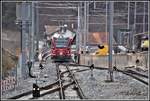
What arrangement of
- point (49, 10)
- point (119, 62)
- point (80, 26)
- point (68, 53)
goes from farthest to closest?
1. point (49, 10)
2. point (80, 26)
3. point (68, 53)
4. point (119, 62)

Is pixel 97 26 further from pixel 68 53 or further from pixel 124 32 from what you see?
pixel 68 53

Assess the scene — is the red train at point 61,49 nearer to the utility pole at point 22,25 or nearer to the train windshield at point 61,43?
the train windshield at point 61,43

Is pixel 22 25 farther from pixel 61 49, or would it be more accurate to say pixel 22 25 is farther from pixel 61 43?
pixel 61 43

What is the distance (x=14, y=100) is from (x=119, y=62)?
18169 millimetres

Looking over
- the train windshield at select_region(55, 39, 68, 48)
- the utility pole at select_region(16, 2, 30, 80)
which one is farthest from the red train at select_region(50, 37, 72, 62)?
the utility pole at select_region(16, 2, 30, 80)

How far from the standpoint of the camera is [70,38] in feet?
117

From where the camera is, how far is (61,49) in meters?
34.3

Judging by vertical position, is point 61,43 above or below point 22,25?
below

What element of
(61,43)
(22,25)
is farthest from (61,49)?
(22,25)

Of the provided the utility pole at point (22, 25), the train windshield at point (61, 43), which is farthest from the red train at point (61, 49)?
the utility pole at point (22, 25)

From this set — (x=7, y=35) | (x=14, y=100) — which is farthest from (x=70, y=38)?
(x=14, y=100)

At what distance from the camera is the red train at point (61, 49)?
34.2 m

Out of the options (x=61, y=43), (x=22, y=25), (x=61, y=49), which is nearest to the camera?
(x=22, y=25)

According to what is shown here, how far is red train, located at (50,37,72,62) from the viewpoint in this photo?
Result: 34.2m
